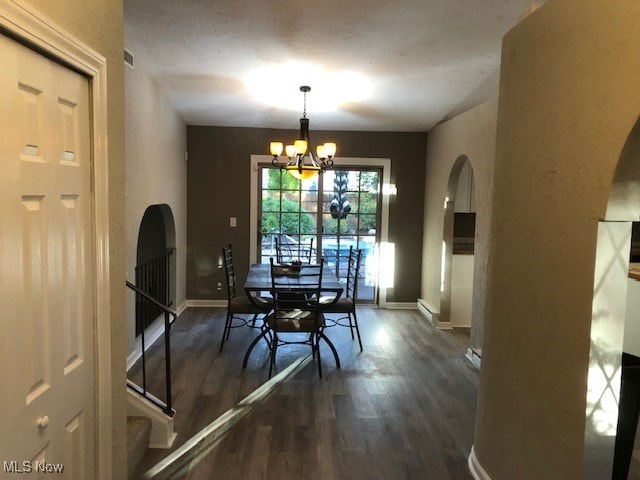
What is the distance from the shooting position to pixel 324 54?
3.76m

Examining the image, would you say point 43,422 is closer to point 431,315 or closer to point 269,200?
point 431,315

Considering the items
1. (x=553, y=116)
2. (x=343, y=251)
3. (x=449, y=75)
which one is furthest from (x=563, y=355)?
(x=343, y=251)

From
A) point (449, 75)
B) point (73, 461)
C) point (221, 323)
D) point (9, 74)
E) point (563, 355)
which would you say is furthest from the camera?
point (221, 323)

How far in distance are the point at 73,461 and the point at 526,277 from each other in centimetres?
193

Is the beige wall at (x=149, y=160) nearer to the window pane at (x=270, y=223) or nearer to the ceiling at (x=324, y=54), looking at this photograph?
the ceiling at (x=324, y=54)

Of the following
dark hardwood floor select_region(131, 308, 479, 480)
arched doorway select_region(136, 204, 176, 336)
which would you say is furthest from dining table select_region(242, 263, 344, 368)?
arched doorway select_region(136, 204, 176, 336)

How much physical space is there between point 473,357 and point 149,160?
11.8 ft

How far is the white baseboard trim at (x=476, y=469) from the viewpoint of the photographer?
2.40 m

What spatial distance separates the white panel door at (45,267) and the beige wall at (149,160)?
2.25m

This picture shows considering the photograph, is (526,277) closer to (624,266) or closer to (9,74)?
(624,266)

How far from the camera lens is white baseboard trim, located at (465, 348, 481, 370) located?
13.8 ft

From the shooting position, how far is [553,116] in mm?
1834

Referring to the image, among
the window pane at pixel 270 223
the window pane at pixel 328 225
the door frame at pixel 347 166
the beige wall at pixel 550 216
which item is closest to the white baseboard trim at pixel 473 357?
the beige wall at pixel 550 216

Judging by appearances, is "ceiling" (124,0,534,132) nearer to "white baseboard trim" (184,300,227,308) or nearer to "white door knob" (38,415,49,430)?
"white baseboard trim" (184,300,227,308)
